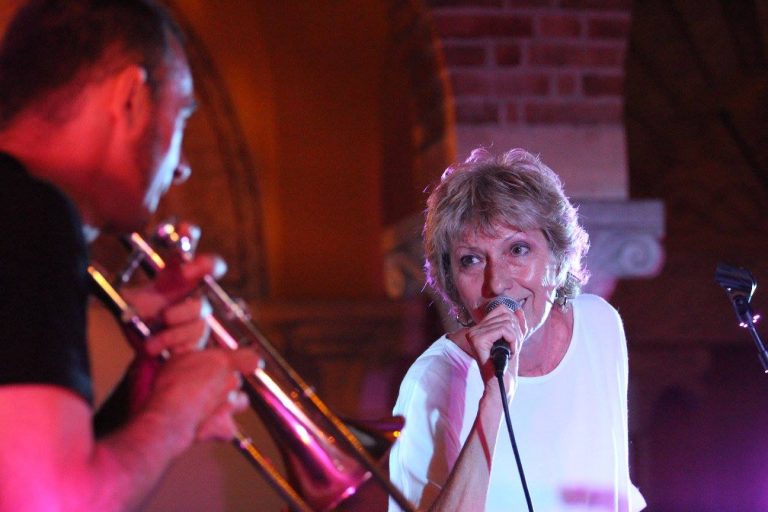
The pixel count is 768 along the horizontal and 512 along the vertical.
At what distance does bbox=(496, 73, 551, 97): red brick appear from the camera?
327cm

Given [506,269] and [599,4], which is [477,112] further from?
[506,269]

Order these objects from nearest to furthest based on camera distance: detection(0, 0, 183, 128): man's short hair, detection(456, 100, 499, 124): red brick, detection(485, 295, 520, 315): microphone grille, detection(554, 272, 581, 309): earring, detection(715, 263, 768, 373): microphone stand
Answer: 1. detection(0, 0, 183, 128): man's short hair
2. detection(715, 263, 768, 373): microphone stand
3. detection(485, 295, 520, 315): microphone grille
4. detection(554, 272, 581, 309): earring
5. detection(456, 100, 499, 124): red brick

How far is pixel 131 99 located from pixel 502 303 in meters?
0.99

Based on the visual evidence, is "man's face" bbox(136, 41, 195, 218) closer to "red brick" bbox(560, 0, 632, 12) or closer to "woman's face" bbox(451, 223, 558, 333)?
"woman's face" bbox(451, 223, 558, 333)

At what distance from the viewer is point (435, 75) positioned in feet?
11.0

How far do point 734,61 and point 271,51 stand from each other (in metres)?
2.27

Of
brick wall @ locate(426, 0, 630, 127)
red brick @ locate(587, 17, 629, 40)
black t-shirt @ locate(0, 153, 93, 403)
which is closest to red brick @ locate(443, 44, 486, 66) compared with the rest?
brick wall @ locate(426, 0, 630, 127)

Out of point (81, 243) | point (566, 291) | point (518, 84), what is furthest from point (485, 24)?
point (81, 243)

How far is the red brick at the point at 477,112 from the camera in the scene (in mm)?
3271

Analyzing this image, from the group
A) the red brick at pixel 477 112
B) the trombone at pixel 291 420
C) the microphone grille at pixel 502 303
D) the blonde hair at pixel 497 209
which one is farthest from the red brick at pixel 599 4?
the trombone at pixel 291 420

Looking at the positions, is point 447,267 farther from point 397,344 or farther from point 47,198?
point 397,344

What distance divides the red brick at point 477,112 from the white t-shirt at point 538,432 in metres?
0.93

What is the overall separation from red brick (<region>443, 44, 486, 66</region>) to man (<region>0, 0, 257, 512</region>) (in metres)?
1.72

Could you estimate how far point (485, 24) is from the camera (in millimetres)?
3293
